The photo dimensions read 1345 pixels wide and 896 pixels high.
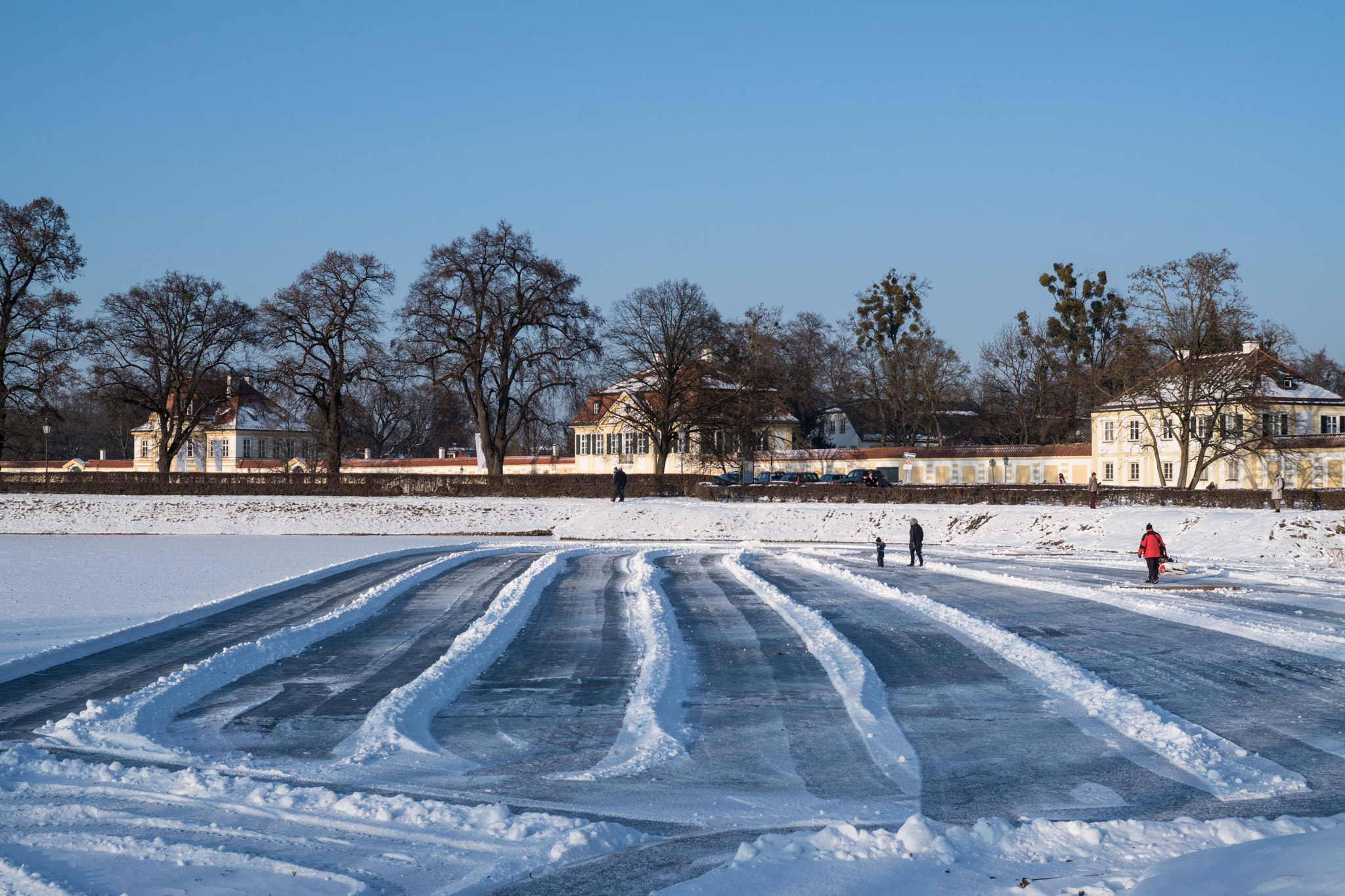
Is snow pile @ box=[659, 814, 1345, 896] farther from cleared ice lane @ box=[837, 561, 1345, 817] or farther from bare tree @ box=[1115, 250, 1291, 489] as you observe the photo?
bare tree @ box=[1115, 250, 1291, 489]

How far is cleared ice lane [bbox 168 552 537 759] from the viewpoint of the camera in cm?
913

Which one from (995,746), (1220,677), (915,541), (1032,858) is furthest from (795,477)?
(1032,858)

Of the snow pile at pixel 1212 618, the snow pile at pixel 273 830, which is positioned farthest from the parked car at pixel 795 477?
the snow pile at pixel 273 830

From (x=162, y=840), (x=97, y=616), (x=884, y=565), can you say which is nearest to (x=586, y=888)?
(x=162, y=840)

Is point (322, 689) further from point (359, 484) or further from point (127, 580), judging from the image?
point (359, 484)

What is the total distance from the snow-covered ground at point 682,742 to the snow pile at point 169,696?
0.05 meters

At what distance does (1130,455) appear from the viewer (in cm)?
6775

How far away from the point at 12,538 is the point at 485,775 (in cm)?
4132

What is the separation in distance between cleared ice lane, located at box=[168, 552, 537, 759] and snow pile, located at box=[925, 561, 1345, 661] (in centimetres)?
1071

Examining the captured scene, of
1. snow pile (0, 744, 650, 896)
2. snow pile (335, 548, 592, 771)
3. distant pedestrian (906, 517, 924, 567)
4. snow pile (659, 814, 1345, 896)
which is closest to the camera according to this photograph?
snow pile (659, 814, 1345, 896)

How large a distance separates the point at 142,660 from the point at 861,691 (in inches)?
332

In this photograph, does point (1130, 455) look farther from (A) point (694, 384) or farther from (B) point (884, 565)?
(B) point (884, 565)

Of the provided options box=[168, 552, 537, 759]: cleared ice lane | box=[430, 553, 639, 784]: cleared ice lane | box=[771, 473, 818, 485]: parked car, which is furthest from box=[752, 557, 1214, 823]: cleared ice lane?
box=[771, 473, 818, 485]: parked car

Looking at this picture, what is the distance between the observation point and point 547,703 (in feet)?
35.1
